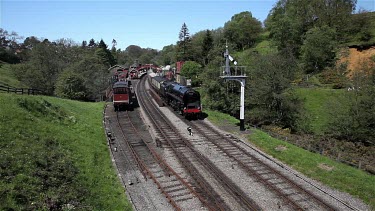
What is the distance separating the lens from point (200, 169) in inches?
810

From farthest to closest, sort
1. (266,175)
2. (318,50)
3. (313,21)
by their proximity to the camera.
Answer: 1. (313,21)
2. (318,50)
3. (266,175)

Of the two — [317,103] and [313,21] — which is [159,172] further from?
[313,21]

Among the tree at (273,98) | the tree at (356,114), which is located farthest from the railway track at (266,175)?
the tree at (356,114)

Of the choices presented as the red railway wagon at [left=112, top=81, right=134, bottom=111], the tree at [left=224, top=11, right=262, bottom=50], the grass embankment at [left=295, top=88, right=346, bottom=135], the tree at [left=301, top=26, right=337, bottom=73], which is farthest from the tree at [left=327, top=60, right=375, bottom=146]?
the tree at [left=224, top=11, right=262, bottom=50]

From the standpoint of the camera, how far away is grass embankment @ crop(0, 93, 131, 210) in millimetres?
13953

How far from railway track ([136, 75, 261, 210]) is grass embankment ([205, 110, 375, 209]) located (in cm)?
554

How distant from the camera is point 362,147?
28.7 metres

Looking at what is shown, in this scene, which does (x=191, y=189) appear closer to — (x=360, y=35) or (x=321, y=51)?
(x=321, y=51)

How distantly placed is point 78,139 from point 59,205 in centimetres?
1073

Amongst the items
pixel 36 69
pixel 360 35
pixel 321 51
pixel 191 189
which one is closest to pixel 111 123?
pixel 191 189

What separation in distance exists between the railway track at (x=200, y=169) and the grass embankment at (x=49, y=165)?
477 centimetres

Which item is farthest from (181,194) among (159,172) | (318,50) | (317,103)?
(318,50)

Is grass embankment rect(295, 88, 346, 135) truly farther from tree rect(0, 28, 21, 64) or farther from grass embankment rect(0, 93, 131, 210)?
tree rect(0, 28, 21, 64)

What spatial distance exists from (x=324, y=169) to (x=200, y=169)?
8.48m
